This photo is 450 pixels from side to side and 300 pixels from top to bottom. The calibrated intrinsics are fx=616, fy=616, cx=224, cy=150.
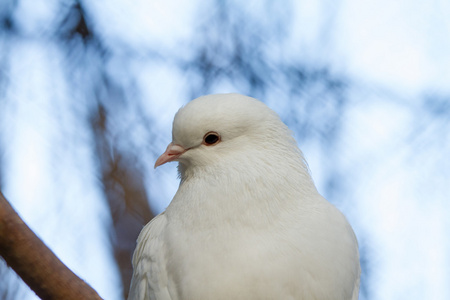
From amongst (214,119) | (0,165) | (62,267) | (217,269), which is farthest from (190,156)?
(0,165)

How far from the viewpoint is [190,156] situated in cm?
416

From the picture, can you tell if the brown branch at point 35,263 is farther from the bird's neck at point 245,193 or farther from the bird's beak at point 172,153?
the bird's beak at point 172,153

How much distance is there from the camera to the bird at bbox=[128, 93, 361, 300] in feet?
12.2

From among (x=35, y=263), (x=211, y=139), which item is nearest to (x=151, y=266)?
(x=211, y=139)

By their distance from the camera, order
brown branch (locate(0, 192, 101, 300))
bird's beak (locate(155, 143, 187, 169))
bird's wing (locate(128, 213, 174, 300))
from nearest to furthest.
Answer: brown branch (locate(0, 192, 101, 300)), bird's wing (locate(128, 213, 174, 300)), bird's beak (locate(155, 143, 187, 169))

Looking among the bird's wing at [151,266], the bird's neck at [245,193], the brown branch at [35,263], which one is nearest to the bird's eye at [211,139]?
the bird's neck at [245,193]

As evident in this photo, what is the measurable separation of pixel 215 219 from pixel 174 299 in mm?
579

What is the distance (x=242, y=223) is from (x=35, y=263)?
1431 millimetres

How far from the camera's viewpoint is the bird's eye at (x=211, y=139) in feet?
13.4

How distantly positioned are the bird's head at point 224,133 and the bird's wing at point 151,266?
50 centimetres

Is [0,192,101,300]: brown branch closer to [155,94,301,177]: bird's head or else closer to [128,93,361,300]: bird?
[128,93,361,300]: bird

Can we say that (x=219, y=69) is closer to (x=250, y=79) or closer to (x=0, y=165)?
(x=250, y=79)

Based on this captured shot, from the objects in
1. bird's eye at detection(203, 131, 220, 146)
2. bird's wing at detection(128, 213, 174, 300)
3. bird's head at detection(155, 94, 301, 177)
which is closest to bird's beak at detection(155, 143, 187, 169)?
bird's head at detection(155, 94, 301, 177)

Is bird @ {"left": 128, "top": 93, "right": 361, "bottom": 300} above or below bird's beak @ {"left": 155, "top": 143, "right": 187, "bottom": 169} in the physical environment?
below
